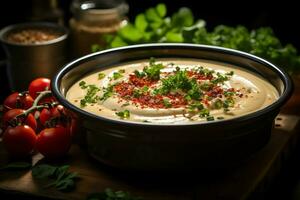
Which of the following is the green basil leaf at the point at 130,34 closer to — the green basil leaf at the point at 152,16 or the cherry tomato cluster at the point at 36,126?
the green basil leaf at the point at 152,16

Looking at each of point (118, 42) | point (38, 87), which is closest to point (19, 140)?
point (38, 87)

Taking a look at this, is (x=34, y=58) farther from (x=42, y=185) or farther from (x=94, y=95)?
(x=42, y=185)

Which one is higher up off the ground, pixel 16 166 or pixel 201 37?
pixel 201 37

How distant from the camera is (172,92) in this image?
1.94 m

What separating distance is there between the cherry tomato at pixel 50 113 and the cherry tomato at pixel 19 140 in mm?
112

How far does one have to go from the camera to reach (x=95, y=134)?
1772 millimetres

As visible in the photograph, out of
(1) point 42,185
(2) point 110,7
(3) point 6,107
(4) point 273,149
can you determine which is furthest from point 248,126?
(2) point 110,7

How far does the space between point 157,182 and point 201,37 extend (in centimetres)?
87

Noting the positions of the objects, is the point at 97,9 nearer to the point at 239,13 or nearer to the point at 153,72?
the point at 239,13

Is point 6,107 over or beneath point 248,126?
beneath

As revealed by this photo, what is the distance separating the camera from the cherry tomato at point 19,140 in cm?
188

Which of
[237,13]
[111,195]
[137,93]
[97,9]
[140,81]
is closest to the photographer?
[111,195]

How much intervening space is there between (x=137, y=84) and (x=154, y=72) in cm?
8

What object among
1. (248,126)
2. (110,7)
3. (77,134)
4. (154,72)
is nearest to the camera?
(248,126)
